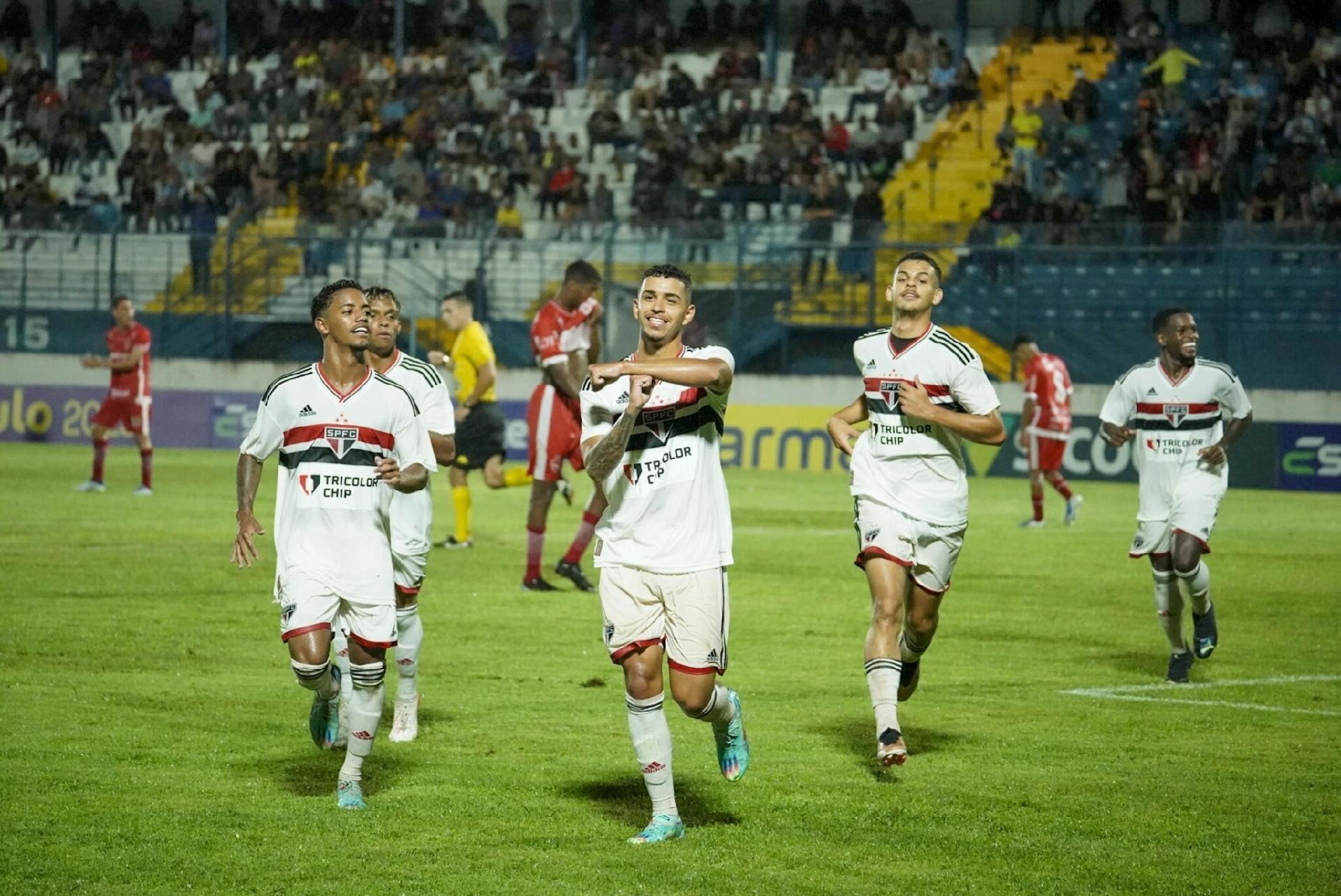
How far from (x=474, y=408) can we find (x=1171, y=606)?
7.44 meters

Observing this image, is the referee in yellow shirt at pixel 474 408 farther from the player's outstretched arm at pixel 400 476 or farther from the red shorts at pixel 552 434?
the player's outstretched arm at pixel 400 476

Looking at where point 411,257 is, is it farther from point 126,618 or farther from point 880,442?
point 880,442

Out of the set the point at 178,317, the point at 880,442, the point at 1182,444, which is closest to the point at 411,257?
the point at 178,317

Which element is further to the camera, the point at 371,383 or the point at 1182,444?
the point at 1182,444

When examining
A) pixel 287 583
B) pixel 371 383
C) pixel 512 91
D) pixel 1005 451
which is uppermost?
pixel 512 91

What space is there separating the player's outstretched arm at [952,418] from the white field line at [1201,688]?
2.68 m

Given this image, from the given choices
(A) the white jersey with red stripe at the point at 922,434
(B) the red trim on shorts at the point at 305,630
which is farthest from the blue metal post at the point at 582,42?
(B) the red trim on shorts at the point at 305,630

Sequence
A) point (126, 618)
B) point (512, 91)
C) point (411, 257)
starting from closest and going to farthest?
1. point (126, 618)
2. point (411, 257)
3. point (512, 91)

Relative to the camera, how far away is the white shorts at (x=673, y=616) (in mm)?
6855

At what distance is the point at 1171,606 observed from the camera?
37.2 ft

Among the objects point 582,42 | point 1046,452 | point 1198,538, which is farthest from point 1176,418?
point 582,42

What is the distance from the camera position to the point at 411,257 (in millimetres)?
33562

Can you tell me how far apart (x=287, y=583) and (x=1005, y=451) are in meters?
24.5

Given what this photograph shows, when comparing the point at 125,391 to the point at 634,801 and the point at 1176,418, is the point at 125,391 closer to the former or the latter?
the point at 1176,418
